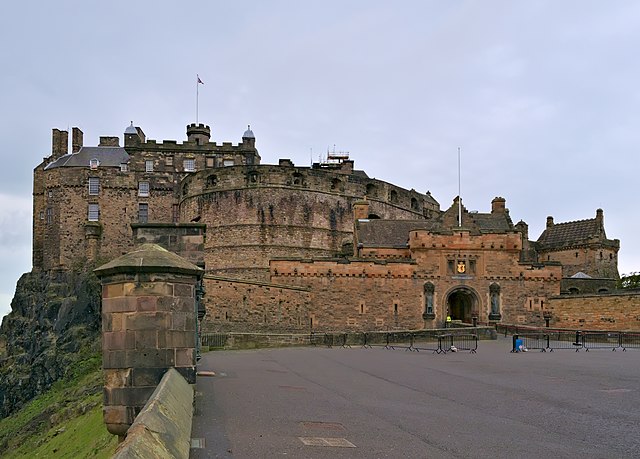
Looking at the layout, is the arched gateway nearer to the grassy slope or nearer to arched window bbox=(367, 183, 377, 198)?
arched window bbox=(367, 183, 377, 198)

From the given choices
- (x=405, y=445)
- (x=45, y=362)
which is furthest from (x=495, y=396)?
(x=45, y=362)

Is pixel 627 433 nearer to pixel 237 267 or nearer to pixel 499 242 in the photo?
pixel 499 242

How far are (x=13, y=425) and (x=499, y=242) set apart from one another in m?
23.6

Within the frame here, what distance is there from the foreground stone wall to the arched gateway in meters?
3.85

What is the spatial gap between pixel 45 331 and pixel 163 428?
41201 millimetres

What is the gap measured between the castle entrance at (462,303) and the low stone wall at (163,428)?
29728 mm

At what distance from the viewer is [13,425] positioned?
26.2 meters

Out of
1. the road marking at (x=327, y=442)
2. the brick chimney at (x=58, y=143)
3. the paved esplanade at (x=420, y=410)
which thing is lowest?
the paved esplanade at (x=420, y=410)

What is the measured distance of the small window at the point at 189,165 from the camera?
1971 inches

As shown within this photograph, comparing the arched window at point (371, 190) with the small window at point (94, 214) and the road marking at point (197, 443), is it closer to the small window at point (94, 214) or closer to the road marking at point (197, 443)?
the small window at point (94, 214)

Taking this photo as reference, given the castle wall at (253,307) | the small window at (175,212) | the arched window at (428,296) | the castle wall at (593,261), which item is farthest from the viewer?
the small window at (175,212)

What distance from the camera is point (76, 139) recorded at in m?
53.4

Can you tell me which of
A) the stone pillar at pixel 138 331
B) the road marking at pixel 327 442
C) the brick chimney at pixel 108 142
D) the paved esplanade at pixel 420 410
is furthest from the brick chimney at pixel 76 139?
the road marking at pixel 327 442

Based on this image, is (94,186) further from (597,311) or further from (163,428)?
(163,428)
